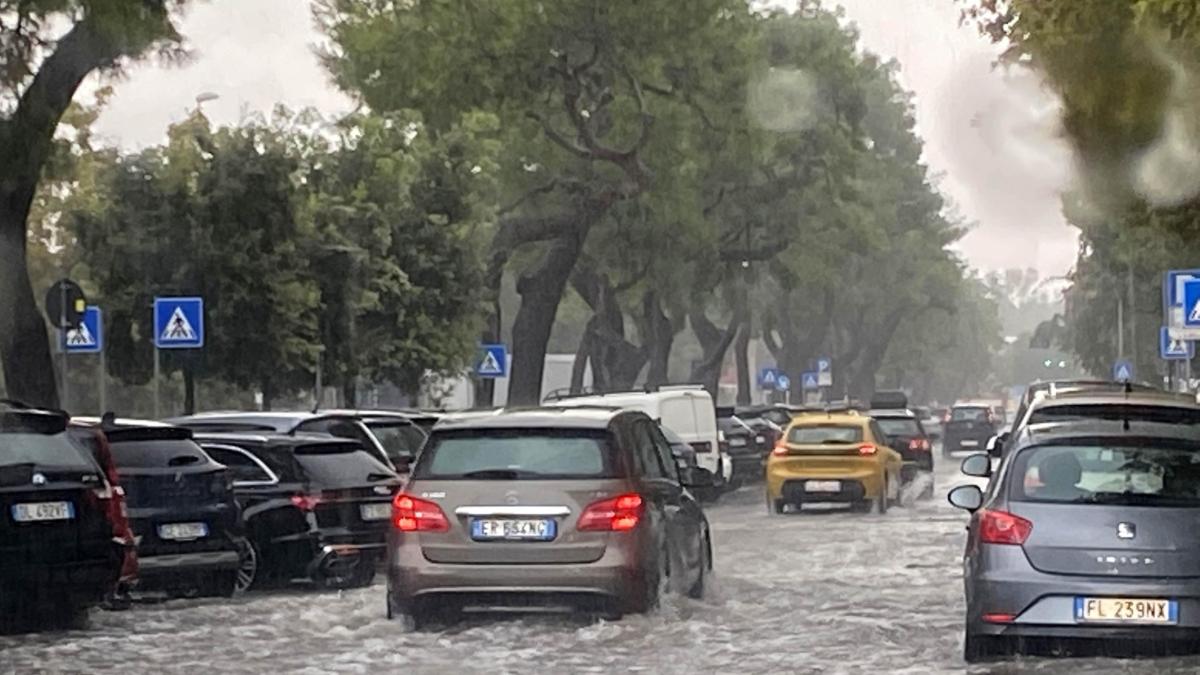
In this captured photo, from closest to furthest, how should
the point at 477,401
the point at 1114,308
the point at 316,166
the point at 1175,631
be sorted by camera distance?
the point at 1175,631
the point at 316,166
the point at 477,401
the point at 1114,308

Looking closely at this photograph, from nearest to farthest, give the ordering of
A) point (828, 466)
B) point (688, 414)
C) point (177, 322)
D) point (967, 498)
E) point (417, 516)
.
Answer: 1. point (967, 498)
2. point (417, 516)
3. point (177, 322)
4. point (828, 466)
5. point (688, 414)

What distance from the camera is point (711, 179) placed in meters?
59.9

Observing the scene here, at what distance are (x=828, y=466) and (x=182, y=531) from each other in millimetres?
17775

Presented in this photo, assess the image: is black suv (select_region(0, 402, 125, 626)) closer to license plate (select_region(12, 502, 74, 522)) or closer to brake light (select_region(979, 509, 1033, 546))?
license plate (select_region(12, 502, 74, 522))

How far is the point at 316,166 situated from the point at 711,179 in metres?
20.7

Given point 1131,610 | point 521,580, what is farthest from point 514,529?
point 1131,610

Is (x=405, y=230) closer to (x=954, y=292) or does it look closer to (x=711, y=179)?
(x=711, y=179)

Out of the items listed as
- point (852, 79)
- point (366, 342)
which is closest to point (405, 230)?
point (366, 342)

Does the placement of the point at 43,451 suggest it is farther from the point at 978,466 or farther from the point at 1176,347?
the point at 1176,347

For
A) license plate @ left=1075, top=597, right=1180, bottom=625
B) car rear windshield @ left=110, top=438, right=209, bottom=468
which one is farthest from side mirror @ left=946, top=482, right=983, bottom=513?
car rear windshield @ left=110, top=438, right=209, bottom=468

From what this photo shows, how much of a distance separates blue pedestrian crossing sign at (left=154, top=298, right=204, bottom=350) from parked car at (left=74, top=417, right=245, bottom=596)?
9279 mm

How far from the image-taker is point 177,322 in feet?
93.1

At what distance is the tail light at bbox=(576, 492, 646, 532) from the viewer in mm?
16172

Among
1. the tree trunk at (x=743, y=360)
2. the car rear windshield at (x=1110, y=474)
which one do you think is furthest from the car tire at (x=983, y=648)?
the tree trunk at (x=743, y=360)
